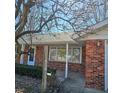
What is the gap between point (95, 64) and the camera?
6535 mm

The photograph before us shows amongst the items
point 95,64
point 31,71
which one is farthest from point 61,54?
point 95,64

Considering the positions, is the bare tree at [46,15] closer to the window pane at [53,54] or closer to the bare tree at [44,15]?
the bare tree at [44,15]

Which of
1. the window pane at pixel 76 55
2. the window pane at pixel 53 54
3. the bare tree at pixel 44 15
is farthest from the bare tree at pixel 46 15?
the window pane at pixel 53 54

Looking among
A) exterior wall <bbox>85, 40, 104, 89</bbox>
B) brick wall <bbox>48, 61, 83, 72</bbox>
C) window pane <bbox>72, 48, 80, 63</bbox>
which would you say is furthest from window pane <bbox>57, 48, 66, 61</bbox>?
exterior wall <bbox>85, 40, 104, 89</bbox>

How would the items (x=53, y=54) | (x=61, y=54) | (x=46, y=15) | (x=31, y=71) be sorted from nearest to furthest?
(x=46, y=15), (x=31, y=71), (x=61, y=54), (x=53, y=54)

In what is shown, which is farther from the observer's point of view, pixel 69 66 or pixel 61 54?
pixel 61 54

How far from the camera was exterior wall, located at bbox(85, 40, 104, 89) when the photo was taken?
6.41 metres

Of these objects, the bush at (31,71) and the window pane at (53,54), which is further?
the window pane at (53,54)

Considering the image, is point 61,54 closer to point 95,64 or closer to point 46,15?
point 95,64

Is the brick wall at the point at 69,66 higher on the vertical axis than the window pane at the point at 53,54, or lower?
lower

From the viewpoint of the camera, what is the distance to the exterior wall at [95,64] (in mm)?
6410
